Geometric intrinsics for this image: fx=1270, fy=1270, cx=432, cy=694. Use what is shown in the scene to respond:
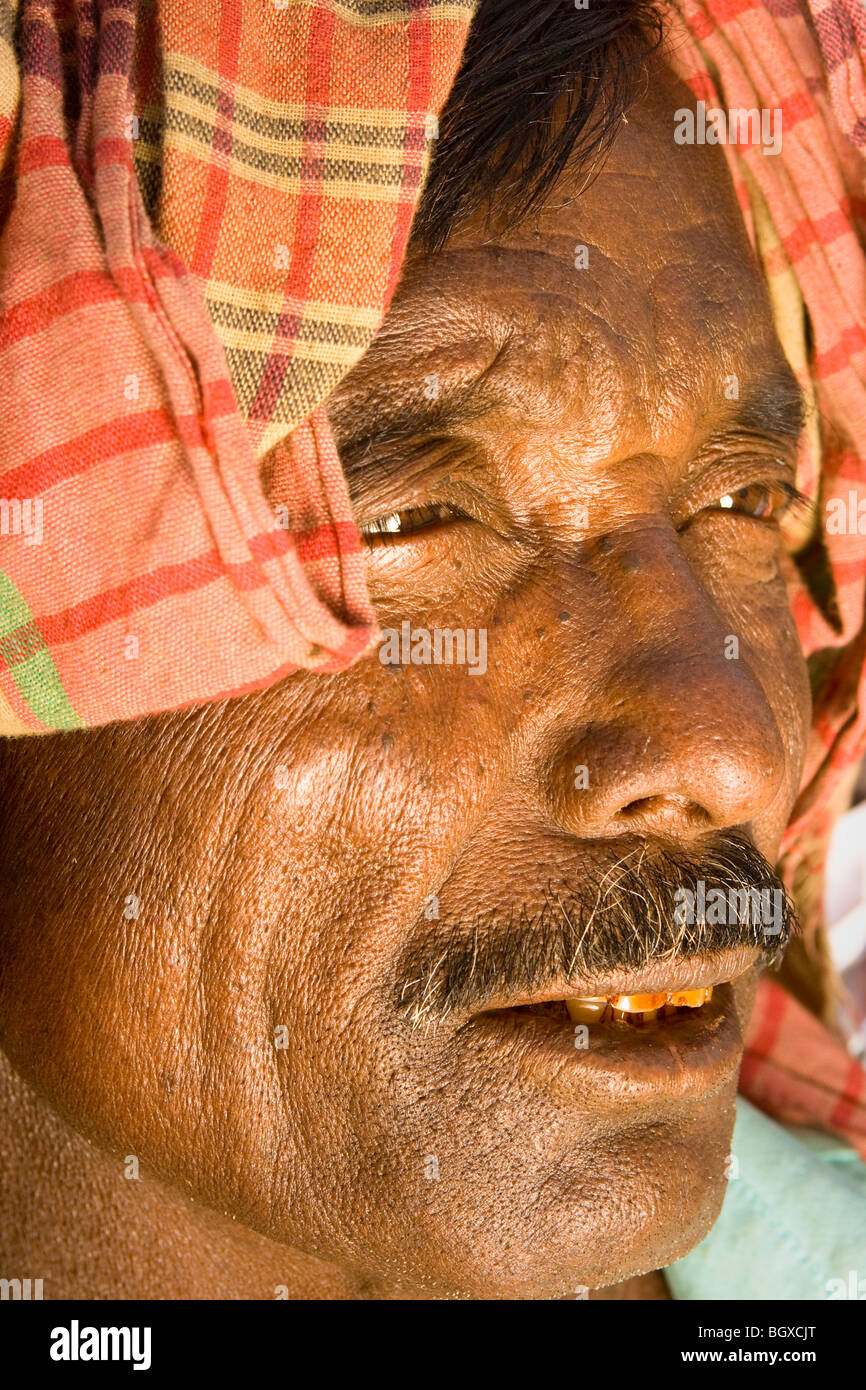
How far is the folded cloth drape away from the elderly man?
11cm

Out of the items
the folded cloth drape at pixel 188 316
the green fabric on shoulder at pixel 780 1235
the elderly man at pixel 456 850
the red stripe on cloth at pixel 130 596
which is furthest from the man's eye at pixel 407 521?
the green fabric on shoulder at pixel 780 1235

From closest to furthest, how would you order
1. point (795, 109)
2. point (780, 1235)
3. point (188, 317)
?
point (188, 317)
point (795, 109)
point (780, 1235)

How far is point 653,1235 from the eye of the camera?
1.27 m

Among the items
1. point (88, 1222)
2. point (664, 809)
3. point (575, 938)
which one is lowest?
point (88, 1222)

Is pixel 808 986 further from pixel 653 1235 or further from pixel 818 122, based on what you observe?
pixel 818 122

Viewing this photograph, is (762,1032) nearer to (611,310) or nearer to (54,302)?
(611,310)

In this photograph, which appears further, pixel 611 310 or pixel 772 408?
pixel 772 408

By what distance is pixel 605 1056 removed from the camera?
1.21m

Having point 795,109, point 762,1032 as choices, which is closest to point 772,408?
point 795,109

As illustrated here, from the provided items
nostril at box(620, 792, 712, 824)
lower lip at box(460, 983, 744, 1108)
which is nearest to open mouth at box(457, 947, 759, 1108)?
lower lip at box(460, 983, 744, 1108)

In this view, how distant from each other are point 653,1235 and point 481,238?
3.27 ft

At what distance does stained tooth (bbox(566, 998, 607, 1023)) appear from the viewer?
1.26m

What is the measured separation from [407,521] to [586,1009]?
52 cm
